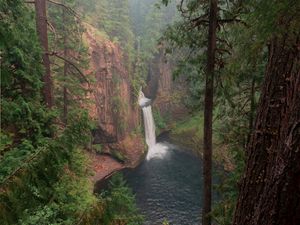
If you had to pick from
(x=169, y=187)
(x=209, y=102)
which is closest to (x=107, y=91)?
(x=169, y=187)

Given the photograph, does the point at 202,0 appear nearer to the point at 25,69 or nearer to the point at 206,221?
the point at 25,69

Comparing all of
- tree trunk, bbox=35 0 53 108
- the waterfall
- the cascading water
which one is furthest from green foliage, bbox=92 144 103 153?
tree trunk, bbox=35 0 53 108

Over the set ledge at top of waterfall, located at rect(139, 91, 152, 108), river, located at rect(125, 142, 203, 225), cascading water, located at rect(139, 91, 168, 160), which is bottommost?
river, located at rect(125, 142, 203, 225)

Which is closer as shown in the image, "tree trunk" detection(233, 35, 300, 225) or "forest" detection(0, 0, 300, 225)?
"tree trunk" detection(233, 35, 300, 225)

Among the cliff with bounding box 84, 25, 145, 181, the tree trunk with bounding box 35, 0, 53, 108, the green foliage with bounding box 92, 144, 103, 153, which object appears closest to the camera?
the tree trunk with bounding box 35, 0, 53, 108

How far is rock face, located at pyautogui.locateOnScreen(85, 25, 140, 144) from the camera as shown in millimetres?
27906

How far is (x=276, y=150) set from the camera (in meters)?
2.77

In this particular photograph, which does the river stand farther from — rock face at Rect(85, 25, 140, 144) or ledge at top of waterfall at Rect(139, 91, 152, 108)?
ledge at top of waterfall at Rect(139, 91, 152, 108)

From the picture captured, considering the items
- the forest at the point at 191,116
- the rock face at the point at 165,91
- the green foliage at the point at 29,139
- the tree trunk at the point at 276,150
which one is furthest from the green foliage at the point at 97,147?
the tree trunk at the point at 276,150

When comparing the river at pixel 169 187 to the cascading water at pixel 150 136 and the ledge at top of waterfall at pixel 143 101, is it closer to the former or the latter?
the cascading water at pixel 150 136

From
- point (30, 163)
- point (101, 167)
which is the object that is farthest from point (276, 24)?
point (101, 167)

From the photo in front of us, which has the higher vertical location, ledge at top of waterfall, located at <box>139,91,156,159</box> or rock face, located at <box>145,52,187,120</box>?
rock face, located at <box>145,52,187,120</box>

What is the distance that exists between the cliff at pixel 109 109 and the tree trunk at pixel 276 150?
23563 millimetres

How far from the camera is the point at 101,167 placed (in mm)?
26766
